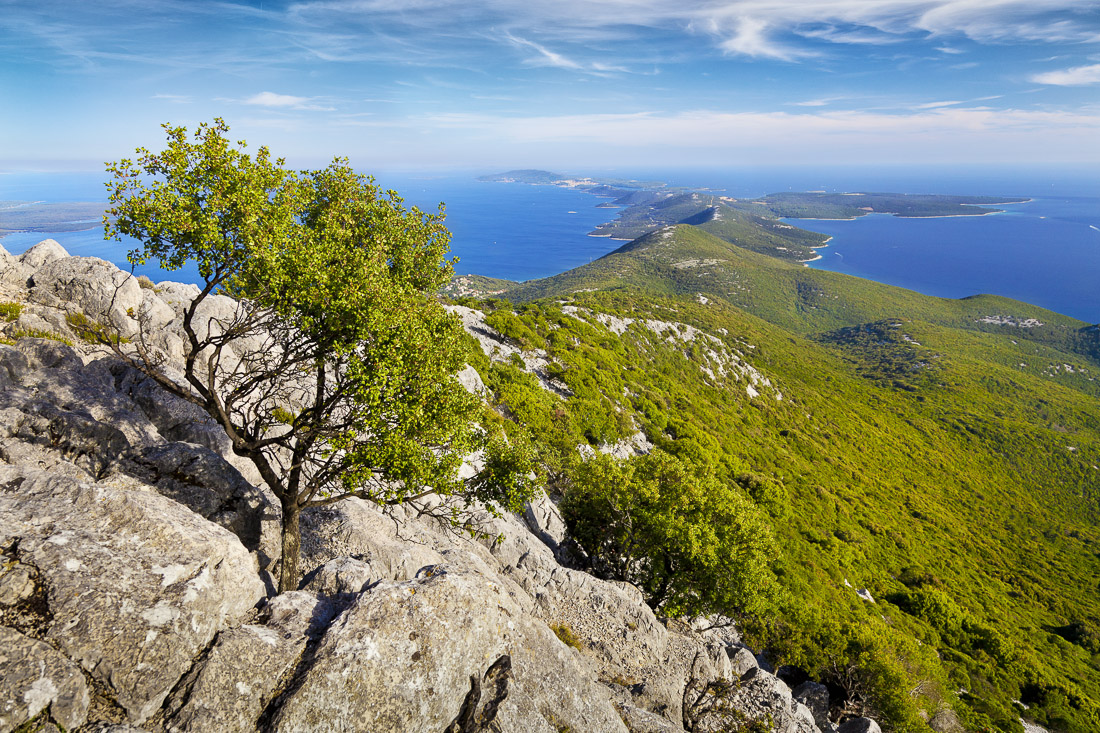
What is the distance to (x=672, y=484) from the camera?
85.0 feet

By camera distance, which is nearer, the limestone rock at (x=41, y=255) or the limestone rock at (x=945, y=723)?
the limestone rock at (x=41, y=255)

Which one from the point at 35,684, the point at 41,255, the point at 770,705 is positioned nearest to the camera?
the point at 35,684

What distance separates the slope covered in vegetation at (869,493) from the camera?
31484 millimetres

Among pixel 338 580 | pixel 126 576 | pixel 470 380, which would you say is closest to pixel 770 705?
pixel 338 580

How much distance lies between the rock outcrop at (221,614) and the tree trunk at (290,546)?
637 mm

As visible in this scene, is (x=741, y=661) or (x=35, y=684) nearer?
(x=35, y=684)

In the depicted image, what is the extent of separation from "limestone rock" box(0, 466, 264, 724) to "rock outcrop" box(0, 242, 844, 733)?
0.03 meters

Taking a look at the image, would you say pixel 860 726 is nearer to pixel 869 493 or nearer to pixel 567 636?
pixel 567 636

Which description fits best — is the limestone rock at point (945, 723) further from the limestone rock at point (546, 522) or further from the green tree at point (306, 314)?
the green tree at point (306, 314)

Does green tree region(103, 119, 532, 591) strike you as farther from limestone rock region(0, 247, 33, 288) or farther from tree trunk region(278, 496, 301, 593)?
limestone rock region(0, 247, 33, 288)

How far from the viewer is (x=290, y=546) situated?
14.1m

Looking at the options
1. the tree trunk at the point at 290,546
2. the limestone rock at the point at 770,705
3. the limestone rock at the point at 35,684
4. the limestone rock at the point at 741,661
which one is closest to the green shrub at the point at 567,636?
the limestone rock at the point at 770,705

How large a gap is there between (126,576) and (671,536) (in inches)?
838

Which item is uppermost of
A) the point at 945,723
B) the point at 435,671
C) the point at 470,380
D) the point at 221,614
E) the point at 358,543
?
the point at 221,614
